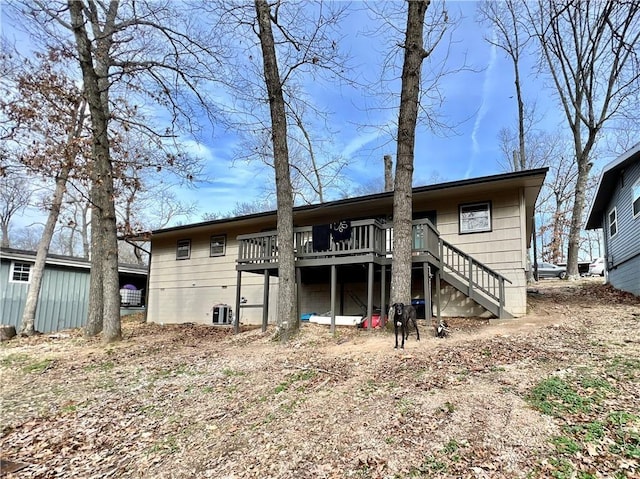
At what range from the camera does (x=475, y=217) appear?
10344 millimetres

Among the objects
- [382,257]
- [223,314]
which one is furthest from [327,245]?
[223,314]

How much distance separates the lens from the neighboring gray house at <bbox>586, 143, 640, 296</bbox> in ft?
36.4

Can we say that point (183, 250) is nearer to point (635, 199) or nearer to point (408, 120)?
point (408, 120)

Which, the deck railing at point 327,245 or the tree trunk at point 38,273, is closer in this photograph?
the deck railing at point 327,245

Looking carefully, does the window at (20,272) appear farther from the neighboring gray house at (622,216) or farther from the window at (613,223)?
the window at (613,223)

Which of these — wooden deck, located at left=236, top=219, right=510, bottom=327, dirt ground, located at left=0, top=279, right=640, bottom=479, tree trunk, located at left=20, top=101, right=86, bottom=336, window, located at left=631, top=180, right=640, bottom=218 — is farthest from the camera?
tree trunk, located at left=20, top=101, right=86, bottom=336

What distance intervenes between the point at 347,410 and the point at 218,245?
1151 cm

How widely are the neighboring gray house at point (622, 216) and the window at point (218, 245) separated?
43.7ft

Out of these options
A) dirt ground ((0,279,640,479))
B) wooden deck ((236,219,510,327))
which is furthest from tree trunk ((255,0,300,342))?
dirt ground ((0,279,640,479))

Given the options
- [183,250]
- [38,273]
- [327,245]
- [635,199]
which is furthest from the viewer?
[183,250]

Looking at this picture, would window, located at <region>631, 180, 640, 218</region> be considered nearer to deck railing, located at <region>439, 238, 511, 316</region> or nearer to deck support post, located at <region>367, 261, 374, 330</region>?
deck railing, located at <region>439, 238, 511, 316</region>

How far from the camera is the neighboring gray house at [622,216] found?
1109 cm

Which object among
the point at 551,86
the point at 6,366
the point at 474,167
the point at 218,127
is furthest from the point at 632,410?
the point at 474,167

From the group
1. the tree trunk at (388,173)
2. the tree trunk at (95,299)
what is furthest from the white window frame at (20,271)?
the tree trunk at (388,173)
